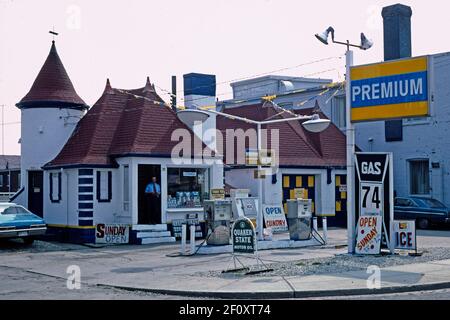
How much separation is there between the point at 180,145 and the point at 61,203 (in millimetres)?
4841

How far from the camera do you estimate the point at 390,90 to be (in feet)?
59.1

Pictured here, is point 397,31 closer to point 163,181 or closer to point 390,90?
point 163,181

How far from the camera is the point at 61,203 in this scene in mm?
24391

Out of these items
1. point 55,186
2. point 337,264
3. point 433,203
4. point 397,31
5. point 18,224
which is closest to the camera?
point 337,264

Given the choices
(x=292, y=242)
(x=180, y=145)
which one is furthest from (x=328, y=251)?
(x=180, y=145)

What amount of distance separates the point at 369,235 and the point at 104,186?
986 cm

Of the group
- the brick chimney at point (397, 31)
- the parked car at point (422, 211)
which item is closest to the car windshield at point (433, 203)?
the parked car at point (422, 211)

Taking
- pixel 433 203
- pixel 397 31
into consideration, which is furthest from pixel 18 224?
pixel 397 31

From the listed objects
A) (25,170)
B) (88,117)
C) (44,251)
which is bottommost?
(44,251)

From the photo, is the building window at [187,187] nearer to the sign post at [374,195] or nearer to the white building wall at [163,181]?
the white building wall at [163,181]

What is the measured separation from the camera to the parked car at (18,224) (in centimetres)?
2153

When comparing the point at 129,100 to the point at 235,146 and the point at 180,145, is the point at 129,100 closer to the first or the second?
the point at 180,145

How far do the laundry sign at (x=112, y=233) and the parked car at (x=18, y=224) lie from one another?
1886 millimetres
